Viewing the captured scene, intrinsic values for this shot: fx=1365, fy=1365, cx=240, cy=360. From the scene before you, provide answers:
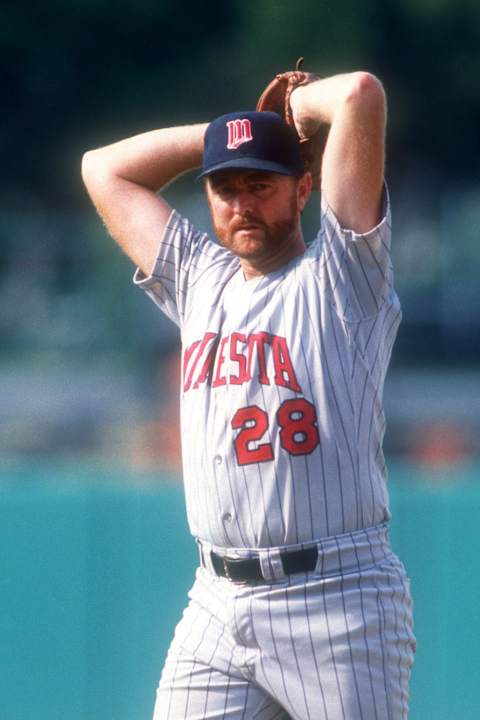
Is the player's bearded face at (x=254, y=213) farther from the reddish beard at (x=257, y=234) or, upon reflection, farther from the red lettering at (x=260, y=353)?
→ the red lettering at (x=260, y=353)

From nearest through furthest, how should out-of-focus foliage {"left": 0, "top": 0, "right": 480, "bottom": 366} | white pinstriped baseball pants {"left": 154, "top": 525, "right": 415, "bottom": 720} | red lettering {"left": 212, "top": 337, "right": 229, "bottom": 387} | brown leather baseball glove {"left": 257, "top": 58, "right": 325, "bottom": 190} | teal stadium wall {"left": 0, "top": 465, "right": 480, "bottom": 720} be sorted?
white pinstriped baseball pants {"left": 154, "top": 525, "right": 415, "bottom": 720}
red lettering {"left": 212, "top": 337, "right": 229, "bottom": 387}
brown leather baseball glove {"left": 257, "top": 58, "right": 325, "bottom": 190}
teal stadium wall {"left": 0, "top": 465, "right": 480, "bottom": 720}
out-of-focus foliage {"left": 0, "top": 0, "right": 480, "bottom": 366}

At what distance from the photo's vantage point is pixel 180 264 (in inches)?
88.7

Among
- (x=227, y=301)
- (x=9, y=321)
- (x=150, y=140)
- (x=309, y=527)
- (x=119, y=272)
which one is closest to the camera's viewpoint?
(x=309, y=527)

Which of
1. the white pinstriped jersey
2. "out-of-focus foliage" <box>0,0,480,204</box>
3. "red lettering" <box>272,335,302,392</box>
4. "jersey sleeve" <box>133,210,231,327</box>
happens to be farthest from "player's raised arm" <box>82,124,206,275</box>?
"out-of-focus foliage" <box>0,0,480,204</box>

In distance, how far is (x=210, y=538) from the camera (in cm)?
205

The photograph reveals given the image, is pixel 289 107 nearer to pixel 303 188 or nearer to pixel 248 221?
pixel 303 188

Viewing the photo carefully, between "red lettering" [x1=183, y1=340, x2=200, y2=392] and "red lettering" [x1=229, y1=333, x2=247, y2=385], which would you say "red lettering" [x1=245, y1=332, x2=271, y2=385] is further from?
"red lettering" [x1=183, y1=340, x2=200, y2=392]

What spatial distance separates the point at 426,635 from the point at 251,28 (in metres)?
5.66

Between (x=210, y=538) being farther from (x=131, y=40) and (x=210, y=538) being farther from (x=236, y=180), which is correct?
(x=131, y=40)

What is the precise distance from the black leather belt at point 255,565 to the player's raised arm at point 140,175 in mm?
581

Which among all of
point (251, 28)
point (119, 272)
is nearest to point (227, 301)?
point (119, 272)

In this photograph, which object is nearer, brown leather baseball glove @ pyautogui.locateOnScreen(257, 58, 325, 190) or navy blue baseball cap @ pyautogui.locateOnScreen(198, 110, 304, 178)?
navy blue baseball cap @ pyautogui.locateOnScreen(198, 110, 304, 178)

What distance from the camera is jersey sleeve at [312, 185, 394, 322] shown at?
6.57ft

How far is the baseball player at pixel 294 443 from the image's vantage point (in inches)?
76.9
